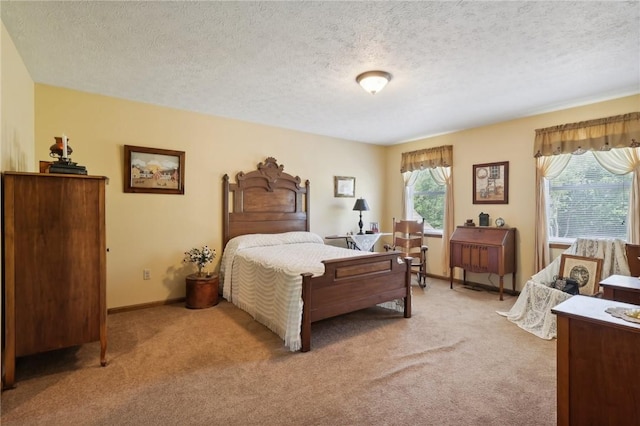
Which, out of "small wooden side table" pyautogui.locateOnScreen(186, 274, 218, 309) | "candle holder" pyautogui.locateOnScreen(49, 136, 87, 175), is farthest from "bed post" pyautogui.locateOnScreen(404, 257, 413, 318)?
"candle holder" pyautogui.locateOnScreen(49, 136, 87, 175)

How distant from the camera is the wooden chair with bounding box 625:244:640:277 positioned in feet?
9.45

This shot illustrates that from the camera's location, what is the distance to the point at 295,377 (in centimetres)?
220

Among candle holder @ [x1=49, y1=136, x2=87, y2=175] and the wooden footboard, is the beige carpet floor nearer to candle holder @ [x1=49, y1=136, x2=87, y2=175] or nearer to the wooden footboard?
the wooden footboard

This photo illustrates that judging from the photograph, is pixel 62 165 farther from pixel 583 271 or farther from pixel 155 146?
pixel 583 271

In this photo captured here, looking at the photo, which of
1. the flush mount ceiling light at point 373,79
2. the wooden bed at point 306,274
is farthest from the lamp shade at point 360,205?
the flush mount ceiling light at point 373,79

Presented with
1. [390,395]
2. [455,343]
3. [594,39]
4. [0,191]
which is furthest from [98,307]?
[594,39]

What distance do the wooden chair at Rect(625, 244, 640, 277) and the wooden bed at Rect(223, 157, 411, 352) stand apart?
78.9 inches

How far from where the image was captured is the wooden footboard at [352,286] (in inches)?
105

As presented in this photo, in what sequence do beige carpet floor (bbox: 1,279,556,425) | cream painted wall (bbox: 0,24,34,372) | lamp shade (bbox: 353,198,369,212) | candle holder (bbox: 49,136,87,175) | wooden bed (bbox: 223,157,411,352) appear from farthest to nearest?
lamp shade (bbox: 353,198,369,212) < wooden bed (bbox: 223,157,411,352) < candle holder (bbox: 49,136,87,175) < cream painted wall (bbox: 0,24,34,372) < beige carpet floor (bbox: 1,279,556,425)

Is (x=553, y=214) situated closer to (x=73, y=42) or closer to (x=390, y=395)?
(x=390, y=395)

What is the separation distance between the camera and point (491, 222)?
4602 millimetres

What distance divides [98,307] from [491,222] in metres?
4.77

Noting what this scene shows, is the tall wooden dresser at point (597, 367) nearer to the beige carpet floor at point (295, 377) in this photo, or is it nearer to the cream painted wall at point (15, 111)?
the beige carpet floor at point (295, 377)

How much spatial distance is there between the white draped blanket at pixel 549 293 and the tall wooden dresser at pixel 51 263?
12.4 ft
